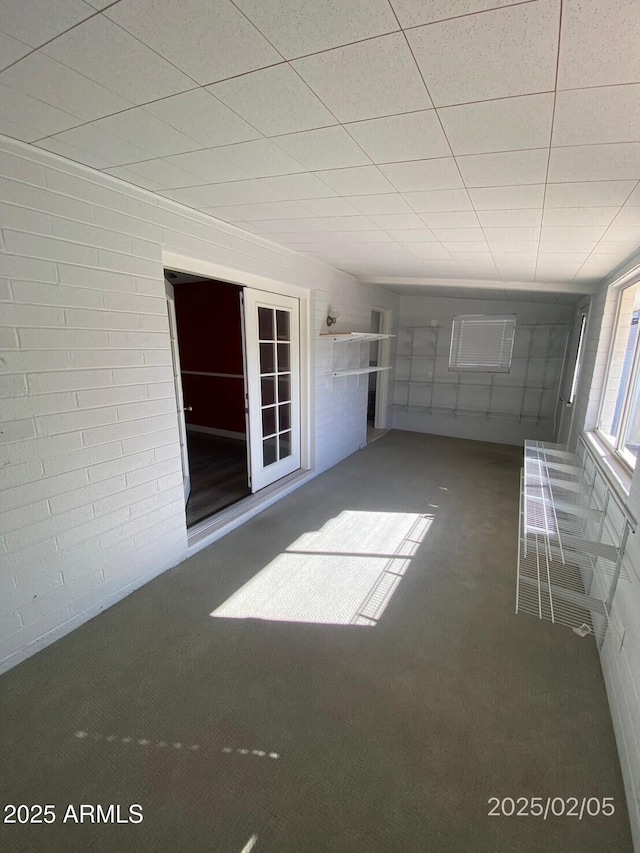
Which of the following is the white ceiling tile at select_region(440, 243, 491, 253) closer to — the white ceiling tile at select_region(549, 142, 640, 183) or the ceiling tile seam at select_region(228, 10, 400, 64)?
the white ceiling tile at select_region(549, 142, 640, 183)

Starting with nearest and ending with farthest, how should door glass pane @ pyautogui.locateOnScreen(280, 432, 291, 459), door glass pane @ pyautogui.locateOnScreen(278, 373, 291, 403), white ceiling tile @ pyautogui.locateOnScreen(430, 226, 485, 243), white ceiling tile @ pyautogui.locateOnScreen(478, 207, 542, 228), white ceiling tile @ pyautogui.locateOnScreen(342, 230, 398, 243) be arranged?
white ceiling tile @ pyautogui.locateOnScreen(478, 207, 542, 228) → white ceiling tile @ pyautogui.locateOnScreen(430, 226, 485, 243) → white ceiling tile @ pyautogui.locateOnScreen(342, 230, 398, 243) → door glass pane @ pyautogui.locateOnScreen(278, 373, 291, 403) → door glass pane @ pyautogui.locateOnScreen(280, 432, 291, 459)

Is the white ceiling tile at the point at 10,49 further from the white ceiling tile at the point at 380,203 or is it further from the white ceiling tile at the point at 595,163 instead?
the white ceiling tile at the point at 595,163

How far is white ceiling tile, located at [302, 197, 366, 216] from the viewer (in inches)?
80.4

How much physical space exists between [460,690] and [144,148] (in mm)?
2868

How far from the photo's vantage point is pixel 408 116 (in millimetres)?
1213

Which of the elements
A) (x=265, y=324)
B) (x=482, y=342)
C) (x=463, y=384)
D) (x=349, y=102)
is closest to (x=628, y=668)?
(x=349, y=102)

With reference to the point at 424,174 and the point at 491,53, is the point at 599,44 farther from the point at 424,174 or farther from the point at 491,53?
the point at 424,174

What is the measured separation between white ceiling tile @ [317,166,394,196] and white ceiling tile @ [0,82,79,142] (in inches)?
40.8

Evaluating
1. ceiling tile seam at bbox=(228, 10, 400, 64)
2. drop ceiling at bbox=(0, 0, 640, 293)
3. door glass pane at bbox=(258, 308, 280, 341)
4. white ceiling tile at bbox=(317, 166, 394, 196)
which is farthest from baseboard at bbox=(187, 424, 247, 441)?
ceiling tile seam at bbox=(228, 10, 400, 64)

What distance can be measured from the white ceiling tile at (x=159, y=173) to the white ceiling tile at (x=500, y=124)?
1.27 meters

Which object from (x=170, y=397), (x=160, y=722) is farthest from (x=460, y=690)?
(x=170, y=397)

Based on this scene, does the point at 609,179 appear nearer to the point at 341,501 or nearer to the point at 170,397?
the point at 170,397

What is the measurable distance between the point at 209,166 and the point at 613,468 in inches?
114

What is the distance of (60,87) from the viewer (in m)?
1.16
